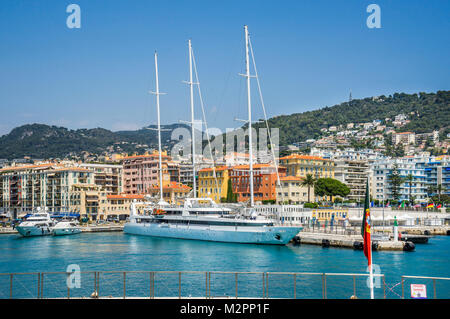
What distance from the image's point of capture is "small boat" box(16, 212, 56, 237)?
213 ft

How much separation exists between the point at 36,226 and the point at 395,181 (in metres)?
69.5

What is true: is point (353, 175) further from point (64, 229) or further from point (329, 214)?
point (64, 229)

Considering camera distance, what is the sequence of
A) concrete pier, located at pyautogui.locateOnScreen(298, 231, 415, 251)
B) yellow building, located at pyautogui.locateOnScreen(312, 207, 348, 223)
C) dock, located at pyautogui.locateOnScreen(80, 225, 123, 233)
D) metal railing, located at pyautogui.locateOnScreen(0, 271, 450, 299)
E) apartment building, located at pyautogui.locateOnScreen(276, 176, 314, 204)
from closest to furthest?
1. metal railing, located at pyautogui.locateOnScreen(0, 271, 450, 299)
2. concrete pier, located at pyautogui.locateOnScreen(298, 231, 415, 251)
3. yellow building, located at pyautogui.locateOnScreen(312, 207, 348, 223)
4. dock, located at pyautogui.locateOnScreen(80, 225, 123, 233)
5. apartment building, located at pyautogui.locateOnScreen(276, 176, 314, 204)

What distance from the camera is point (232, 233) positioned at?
166 ft

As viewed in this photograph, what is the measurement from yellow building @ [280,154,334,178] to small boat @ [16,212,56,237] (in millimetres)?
44172

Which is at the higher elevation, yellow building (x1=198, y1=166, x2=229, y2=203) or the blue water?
yellow building (x1=198, y1=166, x2=229, y2=203)

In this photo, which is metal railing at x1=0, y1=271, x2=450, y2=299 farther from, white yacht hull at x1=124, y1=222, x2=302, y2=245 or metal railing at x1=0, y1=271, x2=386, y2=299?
white yacht hull at x1=124, y1=222, x2=302, y2=245

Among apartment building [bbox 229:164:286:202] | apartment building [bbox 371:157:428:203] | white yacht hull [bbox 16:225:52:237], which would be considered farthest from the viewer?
apartment building [bbox 371:157:428:203]

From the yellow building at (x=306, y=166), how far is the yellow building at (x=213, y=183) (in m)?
12.5

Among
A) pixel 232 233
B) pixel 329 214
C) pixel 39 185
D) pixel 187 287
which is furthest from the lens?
pixel 39 185

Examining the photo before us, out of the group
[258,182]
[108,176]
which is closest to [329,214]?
[258,182]

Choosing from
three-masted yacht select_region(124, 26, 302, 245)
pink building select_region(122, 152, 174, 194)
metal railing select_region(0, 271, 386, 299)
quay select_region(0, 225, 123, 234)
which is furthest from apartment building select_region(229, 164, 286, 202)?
metal railing select_region(0, 271, 386, 299)

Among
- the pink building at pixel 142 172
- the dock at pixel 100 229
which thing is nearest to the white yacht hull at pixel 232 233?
the dock at pixel 100 229
